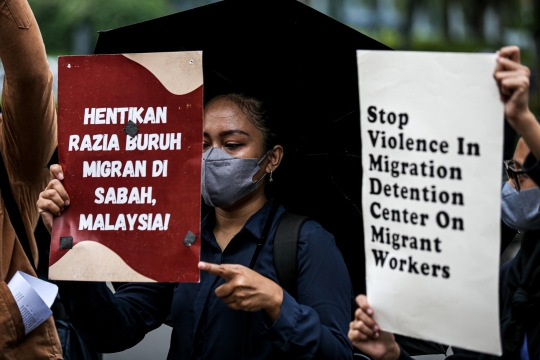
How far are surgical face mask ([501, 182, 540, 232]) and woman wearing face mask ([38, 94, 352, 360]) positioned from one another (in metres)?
0.61

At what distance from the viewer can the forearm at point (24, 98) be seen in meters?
3.06

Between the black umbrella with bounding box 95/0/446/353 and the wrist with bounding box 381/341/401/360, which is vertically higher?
the black umbrella with bounding box 95/0/446/353

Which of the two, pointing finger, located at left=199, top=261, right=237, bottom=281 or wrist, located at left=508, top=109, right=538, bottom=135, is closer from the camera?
wrist, located at left=508, top=109, right=538, bottom=135

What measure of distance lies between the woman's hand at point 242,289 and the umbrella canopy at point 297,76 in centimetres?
77

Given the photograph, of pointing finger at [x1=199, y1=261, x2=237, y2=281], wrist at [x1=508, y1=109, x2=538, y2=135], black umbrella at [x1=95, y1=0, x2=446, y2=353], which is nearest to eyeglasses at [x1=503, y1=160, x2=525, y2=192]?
wrist at [x1=508, y1=109, x2=538, y2=135]

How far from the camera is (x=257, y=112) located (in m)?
3.27

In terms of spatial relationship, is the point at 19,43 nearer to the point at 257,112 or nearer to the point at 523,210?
the point at 257,112

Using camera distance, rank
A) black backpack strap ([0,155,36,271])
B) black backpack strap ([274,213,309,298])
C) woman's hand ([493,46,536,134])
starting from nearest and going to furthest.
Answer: woman's hand ([493,46,536,134]) < black backpack strap ([274,213,309,298]) < black backpack strap ([0,155,36,271])

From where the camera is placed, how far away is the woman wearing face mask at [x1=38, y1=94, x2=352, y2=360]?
2736 mm

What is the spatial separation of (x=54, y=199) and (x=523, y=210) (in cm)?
156

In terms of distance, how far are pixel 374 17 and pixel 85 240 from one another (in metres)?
21.5

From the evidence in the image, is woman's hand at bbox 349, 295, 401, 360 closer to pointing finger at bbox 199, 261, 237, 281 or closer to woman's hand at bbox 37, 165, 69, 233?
pointing finger at bbox 199, 261, 237, 281

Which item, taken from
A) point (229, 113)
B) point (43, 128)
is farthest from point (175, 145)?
point (43, 128)

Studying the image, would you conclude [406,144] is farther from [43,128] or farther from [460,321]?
[43,128]
